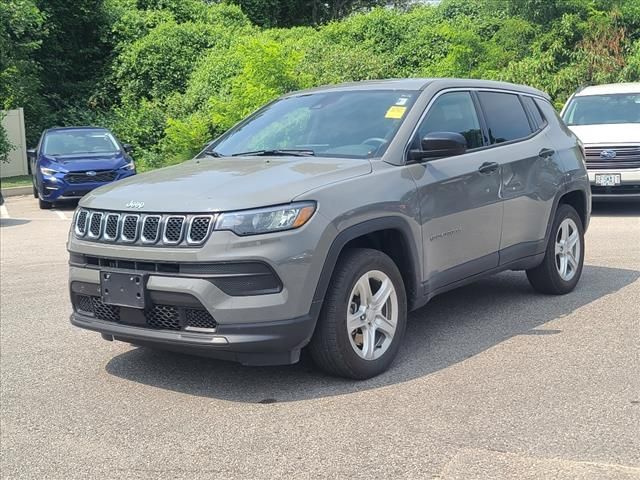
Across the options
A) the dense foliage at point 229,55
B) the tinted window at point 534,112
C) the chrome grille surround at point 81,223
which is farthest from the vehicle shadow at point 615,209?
the chrome grille surround at point 81,223

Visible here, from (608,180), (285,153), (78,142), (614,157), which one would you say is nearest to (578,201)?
(285,153)

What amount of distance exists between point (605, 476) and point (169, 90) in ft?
82.1

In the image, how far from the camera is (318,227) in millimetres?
4586

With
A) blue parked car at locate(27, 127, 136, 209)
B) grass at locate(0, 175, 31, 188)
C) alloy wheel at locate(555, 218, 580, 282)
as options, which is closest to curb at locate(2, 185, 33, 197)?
grass at locate(0, 175, 31, 188)

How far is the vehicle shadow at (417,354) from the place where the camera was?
4.94 meters

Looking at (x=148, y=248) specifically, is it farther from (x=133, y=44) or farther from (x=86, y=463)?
(x=133, y=44)

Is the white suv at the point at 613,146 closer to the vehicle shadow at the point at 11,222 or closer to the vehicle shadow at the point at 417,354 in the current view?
the vehicle shadow at the point at 417,354

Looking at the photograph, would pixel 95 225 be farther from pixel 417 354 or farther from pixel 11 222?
pixel 11 222

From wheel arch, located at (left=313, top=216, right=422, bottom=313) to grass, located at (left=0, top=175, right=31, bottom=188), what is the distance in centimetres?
1662

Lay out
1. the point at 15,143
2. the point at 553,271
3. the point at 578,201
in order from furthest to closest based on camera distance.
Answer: the point at 15,143
the point at 578,201
the point at 553,271

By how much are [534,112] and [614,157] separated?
221 inches

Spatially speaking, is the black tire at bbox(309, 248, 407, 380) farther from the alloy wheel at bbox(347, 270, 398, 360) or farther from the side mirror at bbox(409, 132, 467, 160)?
the side mirror at bbox(409, 132, 467, 160)

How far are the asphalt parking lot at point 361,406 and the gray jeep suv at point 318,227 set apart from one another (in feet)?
1.13

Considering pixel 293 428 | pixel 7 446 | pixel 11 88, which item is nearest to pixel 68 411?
pixel 7 446
